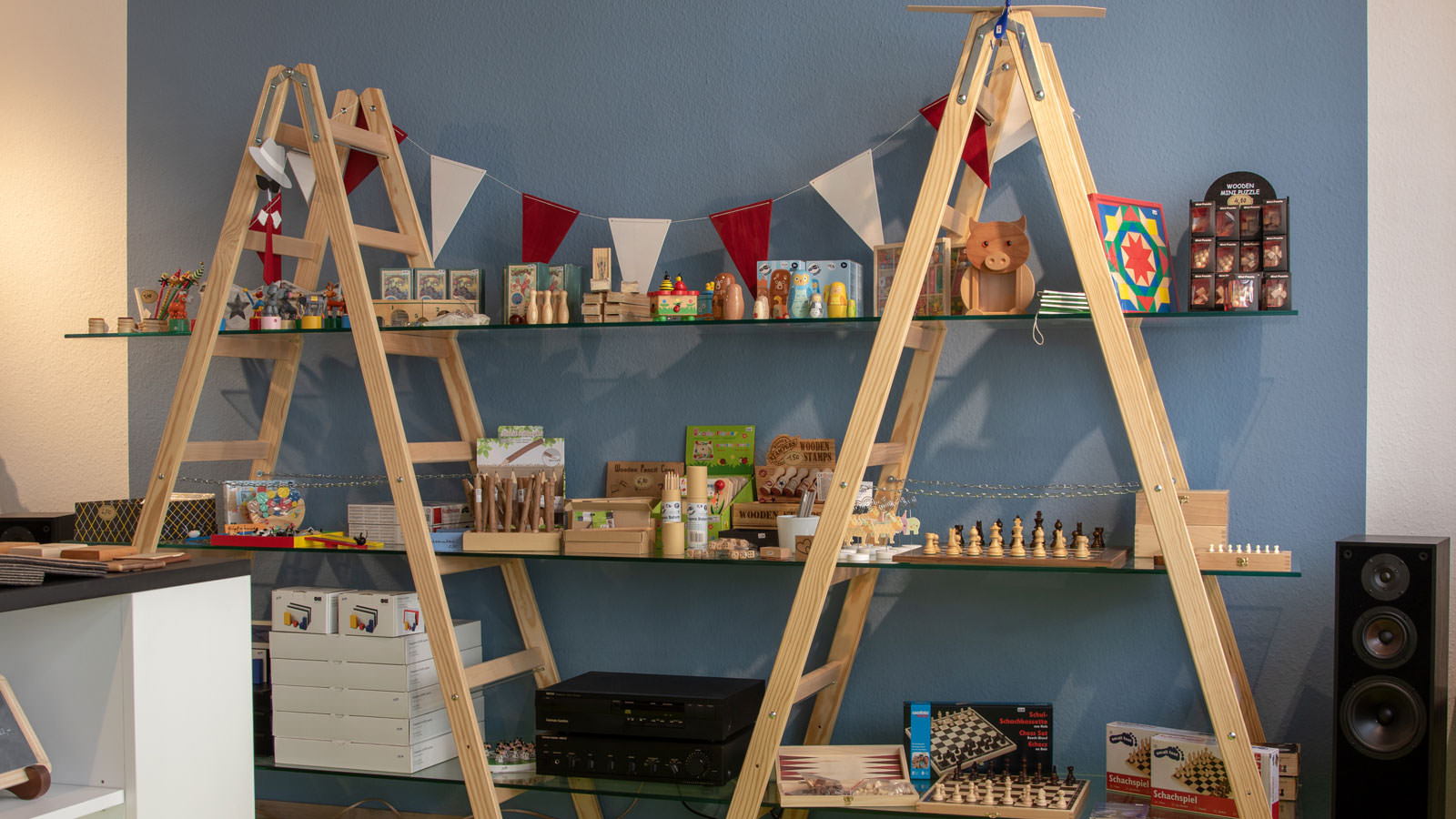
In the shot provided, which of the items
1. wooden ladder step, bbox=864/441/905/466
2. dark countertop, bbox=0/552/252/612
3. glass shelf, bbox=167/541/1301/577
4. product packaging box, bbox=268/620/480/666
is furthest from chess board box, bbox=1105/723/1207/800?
dark countertop, bbox=0/552/252/612

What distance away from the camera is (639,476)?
3098mm

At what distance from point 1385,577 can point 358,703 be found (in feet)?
7.59

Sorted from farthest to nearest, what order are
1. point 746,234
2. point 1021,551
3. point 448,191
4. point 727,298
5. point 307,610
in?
1. point 448,191
2. point 307,610
3. point 746,234
4. point 727,298
5. point 1021,551

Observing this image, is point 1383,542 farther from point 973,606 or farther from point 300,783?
point 300,783

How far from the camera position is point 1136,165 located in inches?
109

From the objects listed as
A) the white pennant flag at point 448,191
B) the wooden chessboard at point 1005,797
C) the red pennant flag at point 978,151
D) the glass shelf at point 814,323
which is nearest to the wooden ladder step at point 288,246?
the glass shelf at point 814,323

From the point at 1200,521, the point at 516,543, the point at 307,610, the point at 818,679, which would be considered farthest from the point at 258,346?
the point at 1200,521

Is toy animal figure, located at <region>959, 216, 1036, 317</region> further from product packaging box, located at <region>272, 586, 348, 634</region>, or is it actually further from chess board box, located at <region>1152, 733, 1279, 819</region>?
product packaging box, located at <region>272, 586, 348, 634</region>

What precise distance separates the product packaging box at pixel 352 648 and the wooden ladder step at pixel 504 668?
102mm

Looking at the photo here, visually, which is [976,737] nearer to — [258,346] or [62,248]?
[258,346]

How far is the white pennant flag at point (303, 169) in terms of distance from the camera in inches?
124

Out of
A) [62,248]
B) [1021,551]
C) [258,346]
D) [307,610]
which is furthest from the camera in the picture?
[62,248]

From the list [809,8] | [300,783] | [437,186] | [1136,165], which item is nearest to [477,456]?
[437,186]

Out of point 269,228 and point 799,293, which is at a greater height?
point 269,228
